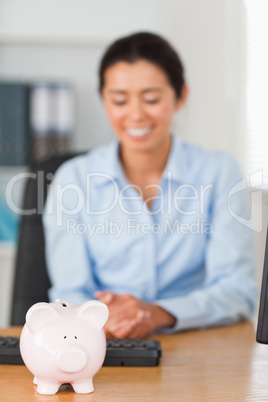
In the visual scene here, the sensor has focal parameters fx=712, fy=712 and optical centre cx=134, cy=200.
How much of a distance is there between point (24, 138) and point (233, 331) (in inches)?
70.2

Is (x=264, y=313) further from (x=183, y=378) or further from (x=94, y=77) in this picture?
→ (x=94, y=77)

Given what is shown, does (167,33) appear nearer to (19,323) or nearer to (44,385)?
(19,323)

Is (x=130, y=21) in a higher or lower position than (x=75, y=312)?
higher

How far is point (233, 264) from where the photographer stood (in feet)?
5.43

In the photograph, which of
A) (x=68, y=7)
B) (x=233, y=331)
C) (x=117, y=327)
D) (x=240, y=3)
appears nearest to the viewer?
(x=117, y=327)

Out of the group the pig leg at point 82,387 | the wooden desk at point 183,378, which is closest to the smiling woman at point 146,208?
the wooden desk at point 183,378

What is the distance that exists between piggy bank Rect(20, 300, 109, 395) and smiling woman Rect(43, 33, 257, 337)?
0.67m

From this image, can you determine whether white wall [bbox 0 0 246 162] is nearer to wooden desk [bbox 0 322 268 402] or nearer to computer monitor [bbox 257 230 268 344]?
wooden desk [bbox 0 322 268 402]

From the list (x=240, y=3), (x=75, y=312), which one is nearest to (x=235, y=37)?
(x=240, y=3)

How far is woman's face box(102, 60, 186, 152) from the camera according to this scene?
70.8 inches

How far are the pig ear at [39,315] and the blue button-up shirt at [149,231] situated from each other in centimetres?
72

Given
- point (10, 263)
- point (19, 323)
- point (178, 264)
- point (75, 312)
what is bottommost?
point (10, 263)

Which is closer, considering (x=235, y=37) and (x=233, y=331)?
(x=233, y=331)

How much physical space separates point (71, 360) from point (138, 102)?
1.01 m
